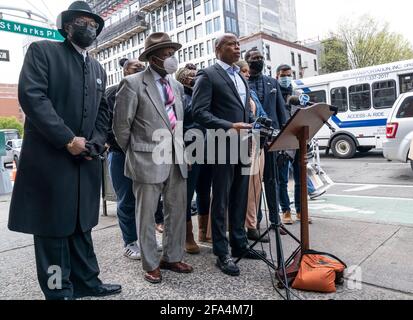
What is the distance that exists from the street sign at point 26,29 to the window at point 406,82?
34.8 feet

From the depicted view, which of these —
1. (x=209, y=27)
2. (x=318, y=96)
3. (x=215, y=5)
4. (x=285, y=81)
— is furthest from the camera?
(x=209, y=27)

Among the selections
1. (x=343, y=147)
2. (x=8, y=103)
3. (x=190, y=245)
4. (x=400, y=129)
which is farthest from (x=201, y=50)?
(x=8, y=103)

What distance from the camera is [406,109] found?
838cm

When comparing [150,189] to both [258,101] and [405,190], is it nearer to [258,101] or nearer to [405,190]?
[258,101]

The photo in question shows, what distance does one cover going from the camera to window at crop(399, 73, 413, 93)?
37.7 ft

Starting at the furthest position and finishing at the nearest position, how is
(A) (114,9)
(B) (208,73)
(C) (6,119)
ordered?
(C) (6,119) → (A) (114,9) → (B) (208,73)

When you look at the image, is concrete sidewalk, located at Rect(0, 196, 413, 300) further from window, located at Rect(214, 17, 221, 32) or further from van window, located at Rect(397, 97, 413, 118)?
window, located at Rect(214, 17, 221, 32)

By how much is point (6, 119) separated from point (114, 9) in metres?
37.5

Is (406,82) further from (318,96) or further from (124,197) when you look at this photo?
(124,197)

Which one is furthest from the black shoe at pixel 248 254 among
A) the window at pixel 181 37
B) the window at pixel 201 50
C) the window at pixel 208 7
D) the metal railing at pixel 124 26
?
the metal railing at pixel 124 26

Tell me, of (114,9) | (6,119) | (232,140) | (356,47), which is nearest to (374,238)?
(232,140)

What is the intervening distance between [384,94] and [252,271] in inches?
436

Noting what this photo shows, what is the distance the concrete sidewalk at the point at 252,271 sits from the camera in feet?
8.62
